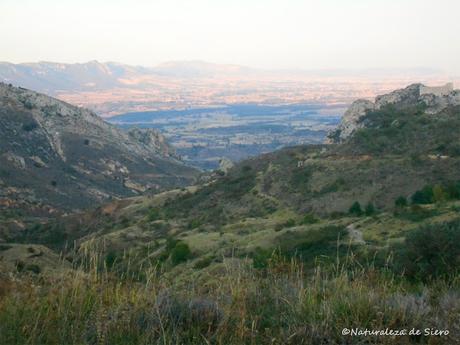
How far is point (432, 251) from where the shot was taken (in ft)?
32.3

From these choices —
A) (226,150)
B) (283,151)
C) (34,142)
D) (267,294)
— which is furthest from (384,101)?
(226,150)

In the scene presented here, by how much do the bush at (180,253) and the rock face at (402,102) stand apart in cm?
4851

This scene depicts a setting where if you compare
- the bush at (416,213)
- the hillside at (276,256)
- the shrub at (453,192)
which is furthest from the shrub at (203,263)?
the shrub at (453,192)

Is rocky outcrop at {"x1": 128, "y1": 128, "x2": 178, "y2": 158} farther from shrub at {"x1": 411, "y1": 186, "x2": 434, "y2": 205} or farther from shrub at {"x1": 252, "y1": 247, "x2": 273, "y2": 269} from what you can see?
shrub at {"x1": 252, "y1": 247, "x2": 273, "y2": 269}

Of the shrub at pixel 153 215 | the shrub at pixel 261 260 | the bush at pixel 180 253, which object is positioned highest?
the shrub at pixel 261 260

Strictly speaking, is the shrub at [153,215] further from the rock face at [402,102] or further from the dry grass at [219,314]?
the dry grass at [219,314]

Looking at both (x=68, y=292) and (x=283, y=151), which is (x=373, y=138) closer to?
(x=283, y=151)

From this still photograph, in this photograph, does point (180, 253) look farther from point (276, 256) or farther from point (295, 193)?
point (276, 256)

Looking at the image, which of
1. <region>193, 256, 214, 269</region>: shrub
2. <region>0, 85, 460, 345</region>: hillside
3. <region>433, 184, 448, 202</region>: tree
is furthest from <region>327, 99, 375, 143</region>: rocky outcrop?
<region>193, 256, 214, 269</region>: shrub

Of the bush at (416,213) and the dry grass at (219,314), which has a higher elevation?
the dry grass at (219,314)

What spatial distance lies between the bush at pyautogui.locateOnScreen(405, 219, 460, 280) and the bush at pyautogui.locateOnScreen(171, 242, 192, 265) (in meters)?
19.6

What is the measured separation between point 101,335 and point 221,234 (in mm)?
28951

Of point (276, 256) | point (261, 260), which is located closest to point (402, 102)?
point (261, 260)

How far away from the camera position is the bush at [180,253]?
29.0 meters
